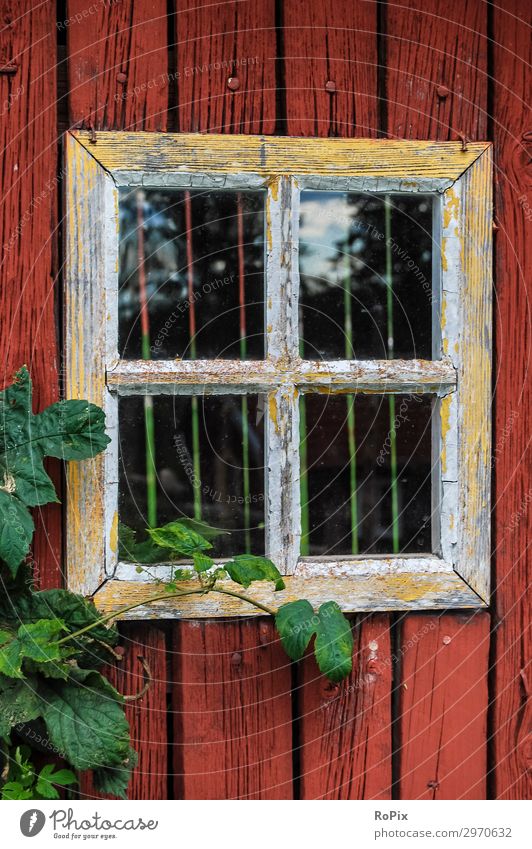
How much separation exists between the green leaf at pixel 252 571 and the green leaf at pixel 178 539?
0.07 m

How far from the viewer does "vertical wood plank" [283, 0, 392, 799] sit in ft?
5.54

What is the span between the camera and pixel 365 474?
71.4 inches

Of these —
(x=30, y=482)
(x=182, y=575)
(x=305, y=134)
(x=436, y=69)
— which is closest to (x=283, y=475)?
(x=182, y=575)

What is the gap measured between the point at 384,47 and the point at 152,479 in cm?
106

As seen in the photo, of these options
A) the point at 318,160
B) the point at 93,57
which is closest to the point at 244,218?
the point at 318,160

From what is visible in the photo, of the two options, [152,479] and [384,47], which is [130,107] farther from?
[152,479]

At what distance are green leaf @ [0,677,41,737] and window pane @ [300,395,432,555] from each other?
64 cm

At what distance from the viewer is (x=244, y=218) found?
68.7 inches

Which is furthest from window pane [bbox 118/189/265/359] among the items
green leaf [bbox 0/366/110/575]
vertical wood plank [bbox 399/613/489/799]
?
vertical wood plank [bbox 399/613/489/799]

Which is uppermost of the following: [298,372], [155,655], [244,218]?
[244,218]

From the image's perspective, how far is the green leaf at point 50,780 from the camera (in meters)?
1.56

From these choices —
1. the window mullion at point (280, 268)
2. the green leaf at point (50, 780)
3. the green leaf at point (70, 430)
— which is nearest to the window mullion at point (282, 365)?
the window mullion at point (280, 268)
